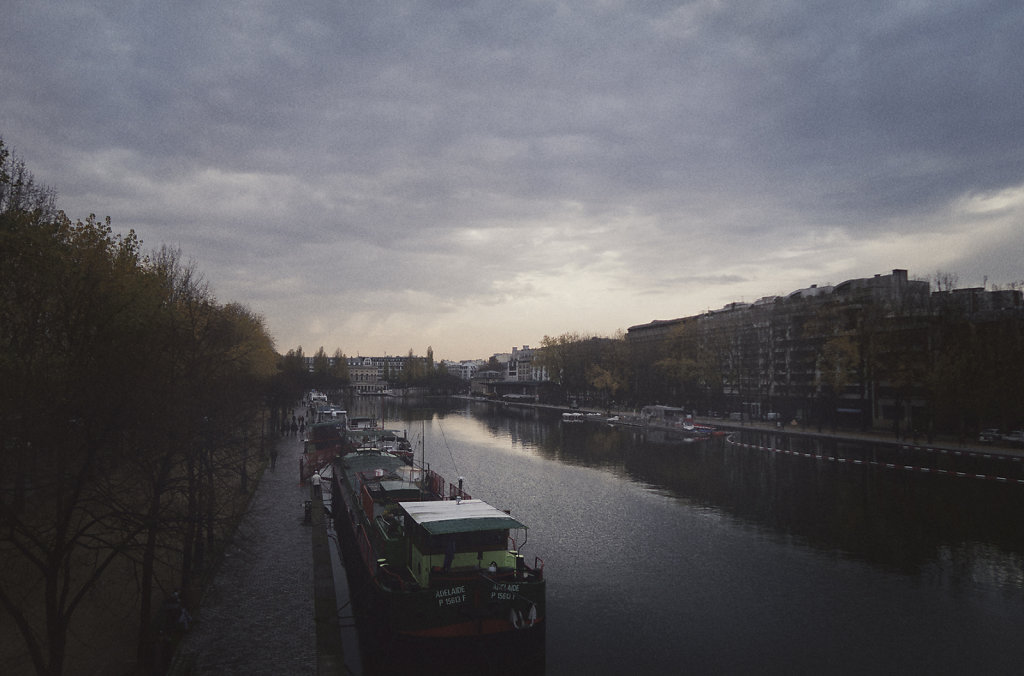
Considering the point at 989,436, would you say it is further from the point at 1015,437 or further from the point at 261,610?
the point at 261,610

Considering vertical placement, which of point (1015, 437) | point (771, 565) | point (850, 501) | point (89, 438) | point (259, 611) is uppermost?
point (89, 438)

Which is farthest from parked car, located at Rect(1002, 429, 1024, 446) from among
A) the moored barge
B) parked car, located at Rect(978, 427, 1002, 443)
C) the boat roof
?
the boat roof

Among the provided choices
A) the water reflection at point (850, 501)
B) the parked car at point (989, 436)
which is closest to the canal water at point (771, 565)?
the water reflection at point (850, 501)

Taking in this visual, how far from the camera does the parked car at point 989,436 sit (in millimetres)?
67500

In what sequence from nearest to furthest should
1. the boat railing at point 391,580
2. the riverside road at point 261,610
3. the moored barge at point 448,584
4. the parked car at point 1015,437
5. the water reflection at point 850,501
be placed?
the riverside road at point 261,610 → the moored barge at point 448,584 → the boat railing at point 391,580 → the water reflection at point 850,501 → the parked car at point 1015,437

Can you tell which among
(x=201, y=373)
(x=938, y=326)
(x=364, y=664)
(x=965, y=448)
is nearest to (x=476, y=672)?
(x=364, y=664)

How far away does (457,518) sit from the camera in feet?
70.8

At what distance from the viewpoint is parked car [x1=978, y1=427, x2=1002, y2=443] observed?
67.5 meters

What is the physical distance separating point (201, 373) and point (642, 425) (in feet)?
257

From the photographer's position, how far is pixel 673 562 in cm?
3000

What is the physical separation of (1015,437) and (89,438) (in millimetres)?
80826

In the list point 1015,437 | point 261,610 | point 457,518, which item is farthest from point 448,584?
point 1015,437

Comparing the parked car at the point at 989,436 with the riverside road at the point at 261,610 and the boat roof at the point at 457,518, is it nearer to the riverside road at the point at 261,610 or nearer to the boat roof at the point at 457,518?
the boat roof at the point at 457,518

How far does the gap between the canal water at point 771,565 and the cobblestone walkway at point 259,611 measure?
820 centimetres
